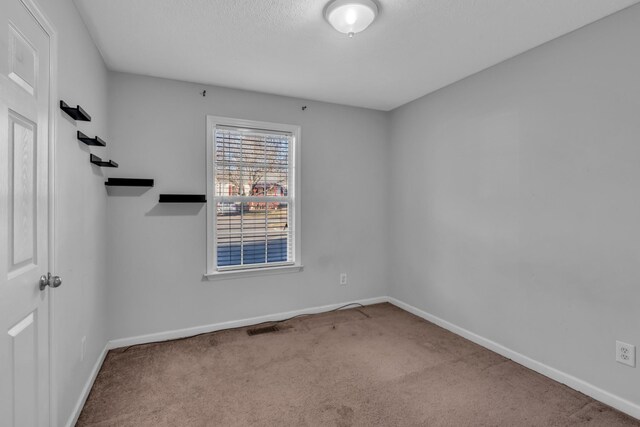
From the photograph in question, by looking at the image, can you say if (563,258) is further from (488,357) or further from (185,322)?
(185,322)

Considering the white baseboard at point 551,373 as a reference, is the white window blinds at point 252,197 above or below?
above

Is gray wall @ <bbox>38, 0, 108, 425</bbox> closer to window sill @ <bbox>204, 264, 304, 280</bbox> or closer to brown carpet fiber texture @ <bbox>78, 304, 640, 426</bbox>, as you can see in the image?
brown carpet fiber texture @ <bbox>78, 304, 640, 426</bbox>

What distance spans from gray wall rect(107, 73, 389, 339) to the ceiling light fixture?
5.12ft

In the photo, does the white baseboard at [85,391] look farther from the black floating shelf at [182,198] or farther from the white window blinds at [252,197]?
the black floating shelf at [182,198]

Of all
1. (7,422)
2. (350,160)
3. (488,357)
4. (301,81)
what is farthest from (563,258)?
(7,422)

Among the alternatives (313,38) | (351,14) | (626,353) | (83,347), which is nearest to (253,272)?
(83,347)

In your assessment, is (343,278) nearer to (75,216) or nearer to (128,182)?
(128,182)

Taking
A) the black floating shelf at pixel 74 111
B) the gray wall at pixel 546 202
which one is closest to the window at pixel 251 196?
the black floating shelf at pixel 74 111

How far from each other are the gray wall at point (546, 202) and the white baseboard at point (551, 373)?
45 millimetres

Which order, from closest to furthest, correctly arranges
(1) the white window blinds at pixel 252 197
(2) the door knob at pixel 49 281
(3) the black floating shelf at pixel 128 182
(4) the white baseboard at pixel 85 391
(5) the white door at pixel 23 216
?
(5) the white door at pixel 23 216 → (2) the door knob at pixel 49 281 → (4) the white baseboard at pixel 85 391 → (3) the black floating shelf at pixel 128 182 → (1) the white window blinds at pixel 252 197

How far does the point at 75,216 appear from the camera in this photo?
195 centimetres

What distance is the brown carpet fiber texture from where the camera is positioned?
1935mm

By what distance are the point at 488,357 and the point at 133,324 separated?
Result: 10.2 feet

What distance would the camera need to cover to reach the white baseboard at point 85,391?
184 centimetres
